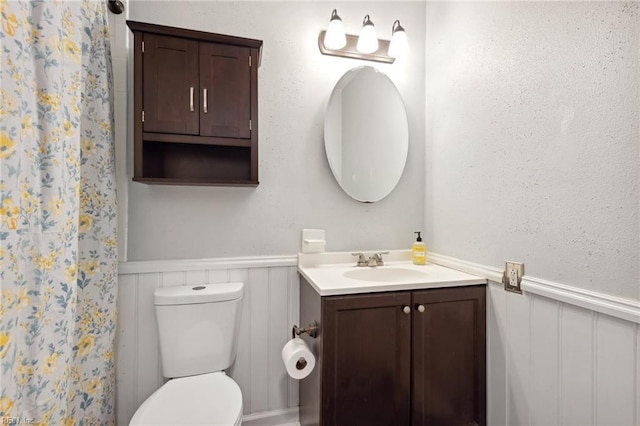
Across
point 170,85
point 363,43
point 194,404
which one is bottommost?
point 194,404

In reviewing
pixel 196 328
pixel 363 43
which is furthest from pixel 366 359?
pixel 363 43

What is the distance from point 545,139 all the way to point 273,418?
1800 mm

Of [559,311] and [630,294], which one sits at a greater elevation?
[630,294]

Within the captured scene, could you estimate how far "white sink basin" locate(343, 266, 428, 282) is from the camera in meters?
1.61

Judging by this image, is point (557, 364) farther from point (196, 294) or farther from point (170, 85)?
point (170, 85)

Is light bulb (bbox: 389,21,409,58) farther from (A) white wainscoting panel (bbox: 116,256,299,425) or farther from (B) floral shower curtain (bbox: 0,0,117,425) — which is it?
(B) floral shower curtain (bbox: 0,0,117,425)

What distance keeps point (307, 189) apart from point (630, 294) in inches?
51.7

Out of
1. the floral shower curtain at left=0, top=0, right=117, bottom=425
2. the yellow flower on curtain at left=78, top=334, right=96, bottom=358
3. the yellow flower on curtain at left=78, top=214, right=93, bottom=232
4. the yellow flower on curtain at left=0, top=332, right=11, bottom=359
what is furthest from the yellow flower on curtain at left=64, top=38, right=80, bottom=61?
the yellow flower on curtain at left=78, top=334, right=96, bottom=358

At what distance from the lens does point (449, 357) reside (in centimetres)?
133

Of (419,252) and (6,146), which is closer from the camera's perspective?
(6,146)

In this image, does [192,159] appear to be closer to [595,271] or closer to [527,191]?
[527,191]

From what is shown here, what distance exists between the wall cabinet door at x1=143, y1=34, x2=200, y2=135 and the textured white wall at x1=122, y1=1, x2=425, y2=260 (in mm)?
277

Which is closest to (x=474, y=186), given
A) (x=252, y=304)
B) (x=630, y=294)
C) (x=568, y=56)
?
(x=568, y=56)

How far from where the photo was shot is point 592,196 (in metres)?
0.97
